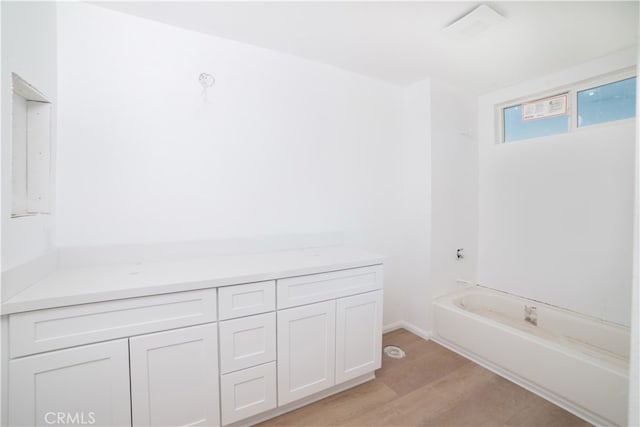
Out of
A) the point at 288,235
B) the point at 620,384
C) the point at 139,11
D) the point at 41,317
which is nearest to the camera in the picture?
the point at 41,317

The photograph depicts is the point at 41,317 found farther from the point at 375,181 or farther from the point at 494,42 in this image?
the point at 494,42

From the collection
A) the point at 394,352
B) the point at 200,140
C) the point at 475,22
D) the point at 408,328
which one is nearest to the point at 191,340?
the point at 200,140

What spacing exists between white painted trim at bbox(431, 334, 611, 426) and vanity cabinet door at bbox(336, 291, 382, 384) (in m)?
0.87

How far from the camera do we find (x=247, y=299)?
142 cm

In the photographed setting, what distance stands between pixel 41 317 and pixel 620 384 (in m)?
2.81

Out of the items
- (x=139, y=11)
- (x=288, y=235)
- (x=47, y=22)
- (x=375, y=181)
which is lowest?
(x=288, y=235)

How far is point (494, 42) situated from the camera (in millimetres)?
1884

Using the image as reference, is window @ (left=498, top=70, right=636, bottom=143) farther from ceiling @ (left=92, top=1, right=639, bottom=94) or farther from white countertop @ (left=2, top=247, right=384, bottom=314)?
white countertop @ (left=2, top=247, right=384, bottom=314)

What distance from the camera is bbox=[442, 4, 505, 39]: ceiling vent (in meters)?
1.55

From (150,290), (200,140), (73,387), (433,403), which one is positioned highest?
(200,140)

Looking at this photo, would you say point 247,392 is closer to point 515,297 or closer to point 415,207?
point 415,207

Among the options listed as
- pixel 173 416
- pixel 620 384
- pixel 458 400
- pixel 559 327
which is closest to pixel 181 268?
pixel 173 416

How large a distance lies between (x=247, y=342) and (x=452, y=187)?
2308 millimetres

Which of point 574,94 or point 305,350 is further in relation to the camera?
point 574,94
